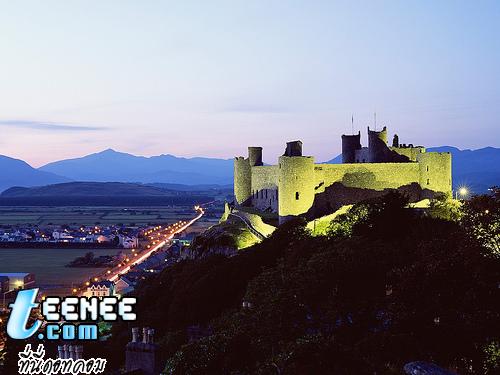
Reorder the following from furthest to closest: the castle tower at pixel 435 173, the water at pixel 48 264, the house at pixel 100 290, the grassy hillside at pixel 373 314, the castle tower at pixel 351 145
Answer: the water at pixel 48 264, the house at pixel 100 290, the castle tower at pixel 351 145, the castle tower at pixel 435 173, the grassy hillside at pixel 373 314

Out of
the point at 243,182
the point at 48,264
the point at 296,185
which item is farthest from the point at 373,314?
the point at 48,264

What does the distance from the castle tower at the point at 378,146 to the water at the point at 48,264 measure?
43.6 metres

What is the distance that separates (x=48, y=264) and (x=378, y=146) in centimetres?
6581

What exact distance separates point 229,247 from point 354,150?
15.3m

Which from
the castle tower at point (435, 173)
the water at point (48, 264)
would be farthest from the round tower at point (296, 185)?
the water at point (48, 264)

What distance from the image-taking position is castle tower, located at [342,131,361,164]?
58000 mm

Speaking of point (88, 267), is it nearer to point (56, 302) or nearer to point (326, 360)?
point (56, 302)

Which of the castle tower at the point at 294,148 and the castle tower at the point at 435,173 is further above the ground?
the castle tower at the point at 294,148

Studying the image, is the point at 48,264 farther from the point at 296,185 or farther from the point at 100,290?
the point at 296,185

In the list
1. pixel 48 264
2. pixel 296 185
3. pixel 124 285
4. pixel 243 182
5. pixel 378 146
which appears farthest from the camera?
pixel 48 264

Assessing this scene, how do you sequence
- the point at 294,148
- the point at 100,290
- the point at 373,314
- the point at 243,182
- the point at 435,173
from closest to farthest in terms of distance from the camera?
the point at 373,314 → the point at 435,173 → the point at 294,148 → the point at 243,182 → the point at 100,290

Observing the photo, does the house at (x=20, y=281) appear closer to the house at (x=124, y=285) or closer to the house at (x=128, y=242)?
the house at (x=124, y=285)

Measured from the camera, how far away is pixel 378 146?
5419cm

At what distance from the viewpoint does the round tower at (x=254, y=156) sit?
62531 millimetres
